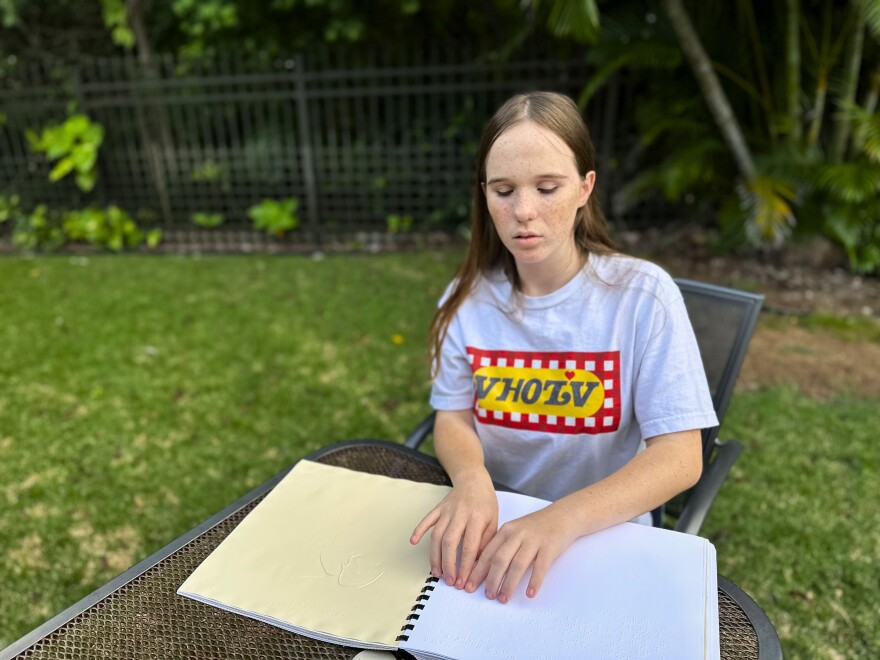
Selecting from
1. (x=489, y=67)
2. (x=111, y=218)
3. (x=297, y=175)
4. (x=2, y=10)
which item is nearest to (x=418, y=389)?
(x=489, y=67)

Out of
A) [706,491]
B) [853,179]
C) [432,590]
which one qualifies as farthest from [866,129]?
[432,590]

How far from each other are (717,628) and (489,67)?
19.3ft

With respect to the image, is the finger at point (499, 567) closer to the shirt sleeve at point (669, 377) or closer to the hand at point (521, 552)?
the hand at point (521, 552)

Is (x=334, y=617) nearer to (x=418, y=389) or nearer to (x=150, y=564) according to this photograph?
(x=150, y=564)

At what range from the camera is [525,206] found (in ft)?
4.08

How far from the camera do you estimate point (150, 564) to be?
111 centimetres

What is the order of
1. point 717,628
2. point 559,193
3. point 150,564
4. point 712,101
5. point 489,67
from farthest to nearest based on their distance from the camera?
point 489,67
point 712,101
point 559,193
point 150,564
point 717,628

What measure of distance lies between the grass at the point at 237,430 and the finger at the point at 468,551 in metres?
1.62

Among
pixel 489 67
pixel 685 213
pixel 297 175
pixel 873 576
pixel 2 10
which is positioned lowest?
pixel 873 576

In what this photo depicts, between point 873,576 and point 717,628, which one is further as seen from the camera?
point 873,576

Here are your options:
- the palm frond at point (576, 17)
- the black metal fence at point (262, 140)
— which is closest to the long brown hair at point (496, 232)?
the palm frond at point (576, 17)

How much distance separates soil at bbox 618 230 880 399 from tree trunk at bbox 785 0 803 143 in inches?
37.6

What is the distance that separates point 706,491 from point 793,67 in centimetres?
448

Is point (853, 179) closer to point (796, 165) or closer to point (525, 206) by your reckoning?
point (796, 165)
